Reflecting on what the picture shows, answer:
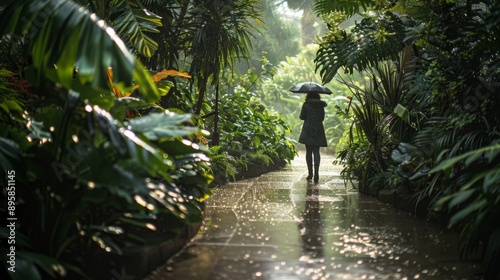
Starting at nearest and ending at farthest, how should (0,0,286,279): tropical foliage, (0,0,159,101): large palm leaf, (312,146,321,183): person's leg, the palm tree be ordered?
(0,0,159,101): large palm leaf
(0,0,286,279): tropical foliage
the palm tree
(312,146,321,183): person's leg

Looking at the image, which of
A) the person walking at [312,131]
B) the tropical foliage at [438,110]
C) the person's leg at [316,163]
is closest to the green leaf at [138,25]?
the tropical foliage at [438,110]

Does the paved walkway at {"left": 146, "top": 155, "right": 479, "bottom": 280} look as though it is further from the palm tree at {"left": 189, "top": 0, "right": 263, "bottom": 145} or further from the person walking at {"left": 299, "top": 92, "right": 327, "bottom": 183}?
the person walking at {"left": 299, "top": 92, "right": 327, "bottom": 183}

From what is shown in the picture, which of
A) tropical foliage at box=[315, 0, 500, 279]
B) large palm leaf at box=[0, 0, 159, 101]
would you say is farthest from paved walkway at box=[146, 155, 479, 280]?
large palm leaf at box=[0, 0, 159, 101]

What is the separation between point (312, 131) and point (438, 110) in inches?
A: 189

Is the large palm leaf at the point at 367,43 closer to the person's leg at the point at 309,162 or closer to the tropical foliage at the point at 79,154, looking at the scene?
the person's leg at the point at 309,162

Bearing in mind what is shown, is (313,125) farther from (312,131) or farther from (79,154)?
(79,154)

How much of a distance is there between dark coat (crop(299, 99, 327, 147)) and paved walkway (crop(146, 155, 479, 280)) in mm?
2954

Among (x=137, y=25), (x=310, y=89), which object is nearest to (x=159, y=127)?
(x=137, y=25)

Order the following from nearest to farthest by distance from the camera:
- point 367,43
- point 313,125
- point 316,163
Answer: point 367,43, point 316,163, point 313,125

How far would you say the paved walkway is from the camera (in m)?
4.41

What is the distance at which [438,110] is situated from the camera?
672 cm

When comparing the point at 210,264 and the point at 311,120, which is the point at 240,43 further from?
the point at 210,264

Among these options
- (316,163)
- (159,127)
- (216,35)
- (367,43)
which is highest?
(216,35)

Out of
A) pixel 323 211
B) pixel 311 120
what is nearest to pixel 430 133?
pixel 323 211
